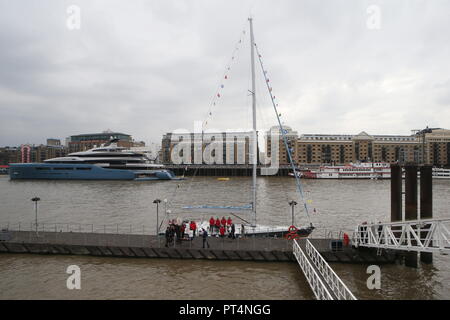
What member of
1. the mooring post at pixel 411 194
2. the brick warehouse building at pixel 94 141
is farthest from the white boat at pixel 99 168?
the brick warehouse building at pixel 94 141

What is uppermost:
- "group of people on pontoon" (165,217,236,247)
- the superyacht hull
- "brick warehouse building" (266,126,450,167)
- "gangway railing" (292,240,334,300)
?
"brick warehouse building" (266,126,450,167)

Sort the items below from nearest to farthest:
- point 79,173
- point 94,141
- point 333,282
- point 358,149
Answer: point 333,282
point 79,173
point 358,149
point 94,141

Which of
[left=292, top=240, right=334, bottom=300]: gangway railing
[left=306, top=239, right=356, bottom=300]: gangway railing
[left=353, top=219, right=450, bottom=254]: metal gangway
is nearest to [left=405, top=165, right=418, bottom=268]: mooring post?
[left=353, top=219, right=450, bottom=254]: metal gangway

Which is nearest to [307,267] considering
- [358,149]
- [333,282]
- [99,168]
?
[333,282]

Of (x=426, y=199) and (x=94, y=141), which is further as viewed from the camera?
(x=94, y=141)

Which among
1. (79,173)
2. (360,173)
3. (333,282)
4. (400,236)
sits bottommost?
(333,282)

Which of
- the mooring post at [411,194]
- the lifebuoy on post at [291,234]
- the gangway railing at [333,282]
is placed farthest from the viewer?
the lifebuoy on post at [291,234]

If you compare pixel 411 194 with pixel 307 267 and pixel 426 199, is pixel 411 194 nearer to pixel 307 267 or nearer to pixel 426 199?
pixel 426 199

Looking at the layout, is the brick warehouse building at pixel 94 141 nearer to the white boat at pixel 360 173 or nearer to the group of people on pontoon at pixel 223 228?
the white boat at pixel 360 173

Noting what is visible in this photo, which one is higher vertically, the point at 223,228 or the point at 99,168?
the point at 99,168

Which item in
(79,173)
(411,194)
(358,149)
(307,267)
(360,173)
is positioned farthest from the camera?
(358,149)

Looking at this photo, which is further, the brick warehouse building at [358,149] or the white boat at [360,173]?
the brick warehouse building at [358,149]

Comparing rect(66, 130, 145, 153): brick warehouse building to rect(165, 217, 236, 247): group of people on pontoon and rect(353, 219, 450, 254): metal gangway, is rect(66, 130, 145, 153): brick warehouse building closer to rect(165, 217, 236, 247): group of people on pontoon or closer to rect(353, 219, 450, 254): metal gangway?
rect(165, 217, 236, 247): group of people on pontoon
